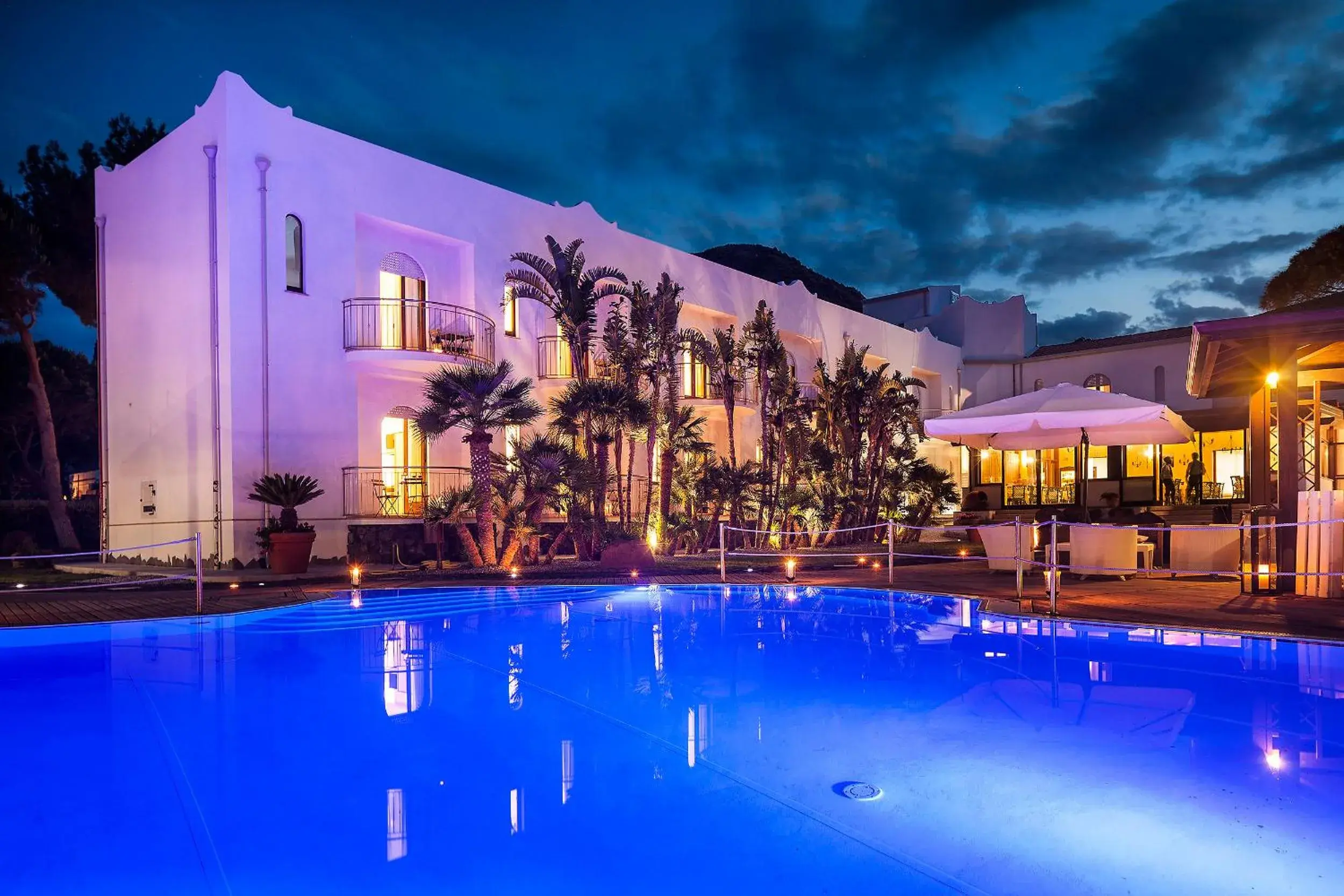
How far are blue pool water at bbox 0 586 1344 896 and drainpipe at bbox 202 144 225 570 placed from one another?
6339mm

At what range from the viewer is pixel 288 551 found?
13445 mm

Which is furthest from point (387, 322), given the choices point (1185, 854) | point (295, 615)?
point (1185, 854)

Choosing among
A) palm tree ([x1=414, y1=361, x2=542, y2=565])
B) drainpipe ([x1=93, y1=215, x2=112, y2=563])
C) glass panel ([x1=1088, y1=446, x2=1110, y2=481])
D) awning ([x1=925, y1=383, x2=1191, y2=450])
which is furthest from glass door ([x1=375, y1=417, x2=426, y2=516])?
glass panel ([x1=1088, y1=446, x2=1110, y2=481])

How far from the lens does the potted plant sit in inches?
529

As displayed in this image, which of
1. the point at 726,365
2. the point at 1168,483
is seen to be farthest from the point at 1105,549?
the point at 1168,483

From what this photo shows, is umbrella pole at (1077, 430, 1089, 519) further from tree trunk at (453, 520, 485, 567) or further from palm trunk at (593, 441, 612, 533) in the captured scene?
tree trunk at (453, 520, 485, 567)

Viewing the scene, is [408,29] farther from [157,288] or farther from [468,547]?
[468,547]

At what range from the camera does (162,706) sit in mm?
5609

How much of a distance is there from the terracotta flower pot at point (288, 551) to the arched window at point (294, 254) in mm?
4510

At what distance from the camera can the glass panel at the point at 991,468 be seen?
30.6 m

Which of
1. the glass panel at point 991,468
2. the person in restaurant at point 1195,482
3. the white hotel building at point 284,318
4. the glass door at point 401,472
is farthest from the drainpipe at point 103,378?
the person in restaurant at point 1195,482

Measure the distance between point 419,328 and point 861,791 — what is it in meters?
15.3

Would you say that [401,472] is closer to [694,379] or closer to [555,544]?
[555,544]

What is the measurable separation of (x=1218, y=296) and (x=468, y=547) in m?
65.8
